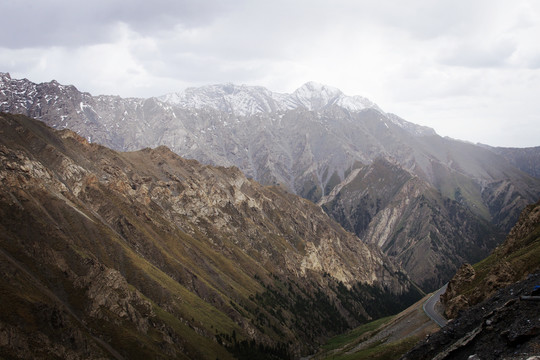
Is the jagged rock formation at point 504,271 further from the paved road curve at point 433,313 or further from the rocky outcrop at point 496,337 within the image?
the rocky outcrop at point 496,337

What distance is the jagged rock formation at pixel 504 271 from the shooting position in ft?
318

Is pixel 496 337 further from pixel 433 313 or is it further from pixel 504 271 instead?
pixel 433 313

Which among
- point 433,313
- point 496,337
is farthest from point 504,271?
point 496,337

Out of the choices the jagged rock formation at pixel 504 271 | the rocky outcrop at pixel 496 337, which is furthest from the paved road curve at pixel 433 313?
the rocky outcrop at pixel 496 337

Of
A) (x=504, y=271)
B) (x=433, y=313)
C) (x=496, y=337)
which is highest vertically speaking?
(x=496, y=337)

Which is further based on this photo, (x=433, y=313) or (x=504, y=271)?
(x=433, y=313)

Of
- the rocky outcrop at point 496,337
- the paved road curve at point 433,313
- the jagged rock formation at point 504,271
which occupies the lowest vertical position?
the paved road curve at point 433,313

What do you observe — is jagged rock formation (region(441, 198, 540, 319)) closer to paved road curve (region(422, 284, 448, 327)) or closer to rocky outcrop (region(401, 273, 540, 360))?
paved road curve (region(422, 284, 448, 327))

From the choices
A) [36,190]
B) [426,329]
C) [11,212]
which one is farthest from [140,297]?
[426,329]

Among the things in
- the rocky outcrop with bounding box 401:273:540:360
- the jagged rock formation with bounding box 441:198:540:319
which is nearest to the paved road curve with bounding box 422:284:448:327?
the jagged rock formation with bounding box 441:198:540:319

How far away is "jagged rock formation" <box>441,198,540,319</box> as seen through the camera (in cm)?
9706

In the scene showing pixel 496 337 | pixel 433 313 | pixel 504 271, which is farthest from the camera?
pixel 433 313

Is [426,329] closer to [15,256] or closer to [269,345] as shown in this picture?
[269,345]

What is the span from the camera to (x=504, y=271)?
9975cm
